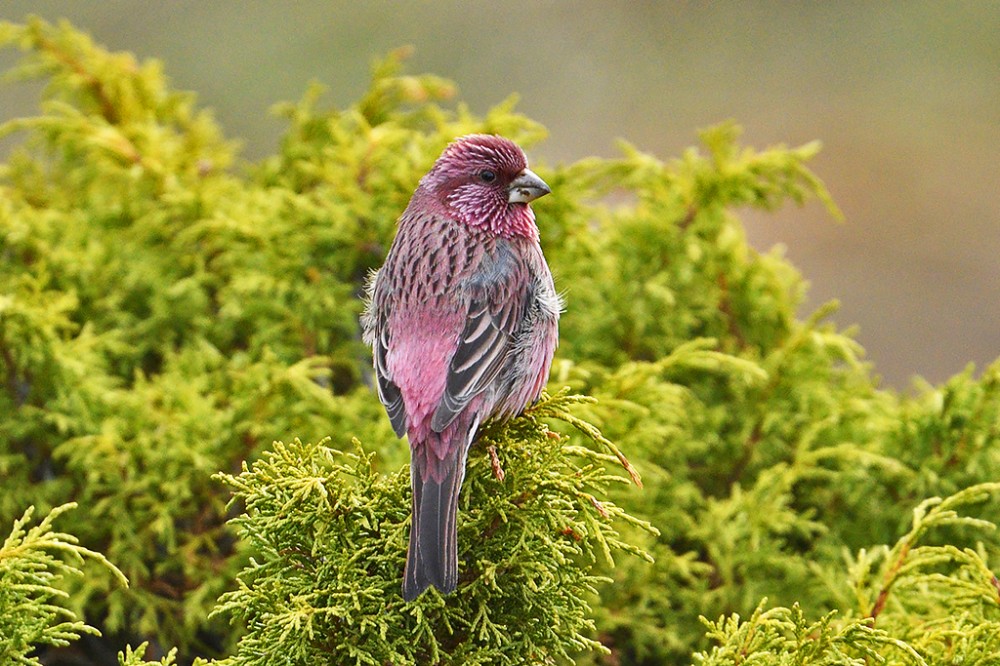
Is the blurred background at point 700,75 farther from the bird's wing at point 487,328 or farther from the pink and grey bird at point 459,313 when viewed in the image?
the bird's wing at point 487,328

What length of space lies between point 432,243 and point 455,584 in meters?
1.25

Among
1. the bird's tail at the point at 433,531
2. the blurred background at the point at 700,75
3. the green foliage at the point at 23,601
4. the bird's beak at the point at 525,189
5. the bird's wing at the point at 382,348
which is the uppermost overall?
the blurred background at the point at 700,75

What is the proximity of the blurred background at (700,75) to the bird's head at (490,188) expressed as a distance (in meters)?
7.88

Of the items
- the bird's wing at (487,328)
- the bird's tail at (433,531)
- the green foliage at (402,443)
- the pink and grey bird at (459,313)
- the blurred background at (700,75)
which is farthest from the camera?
the blurred background at (700,75)

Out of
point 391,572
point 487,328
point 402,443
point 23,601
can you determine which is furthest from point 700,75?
point 23,601

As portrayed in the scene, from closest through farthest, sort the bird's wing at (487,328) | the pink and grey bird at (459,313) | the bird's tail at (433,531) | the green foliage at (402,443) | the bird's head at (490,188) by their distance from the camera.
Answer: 1. the bird's tail at (433,531)
2. the green foliage at (402,443)
3. the pink and grey bird at (459,313)
4. the bird's wing at (487,328)
5. the bird's head at (490,188)

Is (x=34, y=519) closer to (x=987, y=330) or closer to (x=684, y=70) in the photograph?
(x=987, y=330)

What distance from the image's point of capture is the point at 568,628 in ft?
8.23

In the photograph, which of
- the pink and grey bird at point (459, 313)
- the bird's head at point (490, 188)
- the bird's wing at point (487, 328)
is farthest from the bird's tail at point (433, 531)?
the bird's head at point (490, 188)

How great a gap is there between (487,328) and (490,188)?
512 mm

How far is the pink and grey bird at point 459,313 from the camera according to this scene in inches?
111

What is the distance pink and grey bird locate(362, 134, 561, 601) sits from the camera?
282cm

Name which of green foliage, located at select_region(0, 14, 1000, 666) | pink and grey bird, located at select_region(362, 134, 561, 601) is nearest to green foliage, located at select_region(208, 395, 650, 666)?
green foliage, located at select_region(0, 14, 1000, 666)

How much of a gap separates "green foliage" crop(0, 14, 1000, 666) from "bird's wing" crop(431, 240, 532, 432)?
141 mm
